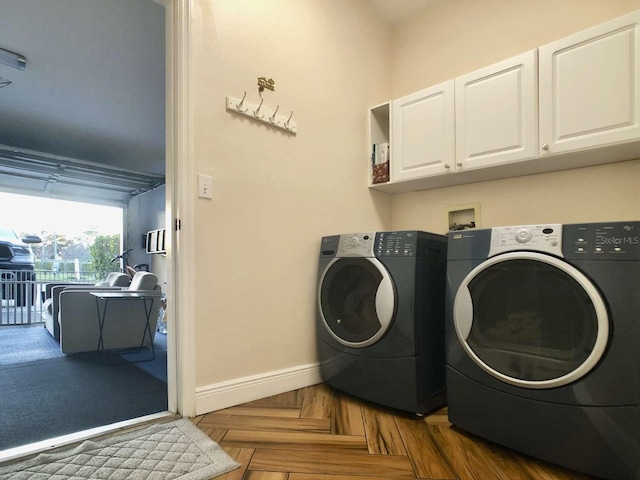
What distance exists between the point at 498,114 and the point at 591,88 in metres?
0.39

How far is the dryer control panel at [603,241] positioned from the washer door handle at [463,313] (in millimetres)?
371

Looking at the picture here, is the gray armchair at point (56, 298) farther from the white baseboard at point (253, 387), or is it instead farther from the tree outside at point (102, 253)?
the white baseboard at point (253, 387)

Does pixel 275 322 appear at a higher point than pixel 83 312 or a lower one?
higher

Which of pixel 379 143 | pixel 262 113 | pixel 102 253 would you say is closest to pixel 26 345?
pixel 102 253

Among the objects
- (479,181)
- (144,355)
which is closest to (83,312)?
(144,355)

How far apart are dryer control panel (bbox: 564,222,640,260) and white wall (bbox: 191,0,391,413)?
1260 mm

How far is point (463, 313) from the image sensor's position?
140 cm

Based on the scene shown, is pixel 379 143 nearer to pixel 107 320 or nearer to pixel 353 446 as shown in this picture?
pixel 353 446

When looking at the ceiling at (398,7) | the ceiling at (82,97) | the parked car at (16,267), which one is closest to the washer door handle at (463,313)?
the ceiling at (398,7)

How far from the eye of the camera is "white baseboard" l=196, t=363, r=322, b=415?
161 cm

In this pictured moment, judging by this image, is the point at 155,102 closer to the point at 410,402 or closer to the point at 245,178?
the point at 245,178

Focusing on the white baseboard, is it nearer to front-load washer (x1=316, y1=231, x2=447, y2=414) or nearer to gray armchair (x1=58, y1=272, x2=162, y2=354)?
front-load washer (x1=316, y1=231, x2=447, y2=414)

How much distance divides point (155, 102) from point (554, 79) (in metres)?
3.44

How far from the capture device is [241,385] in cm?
173
